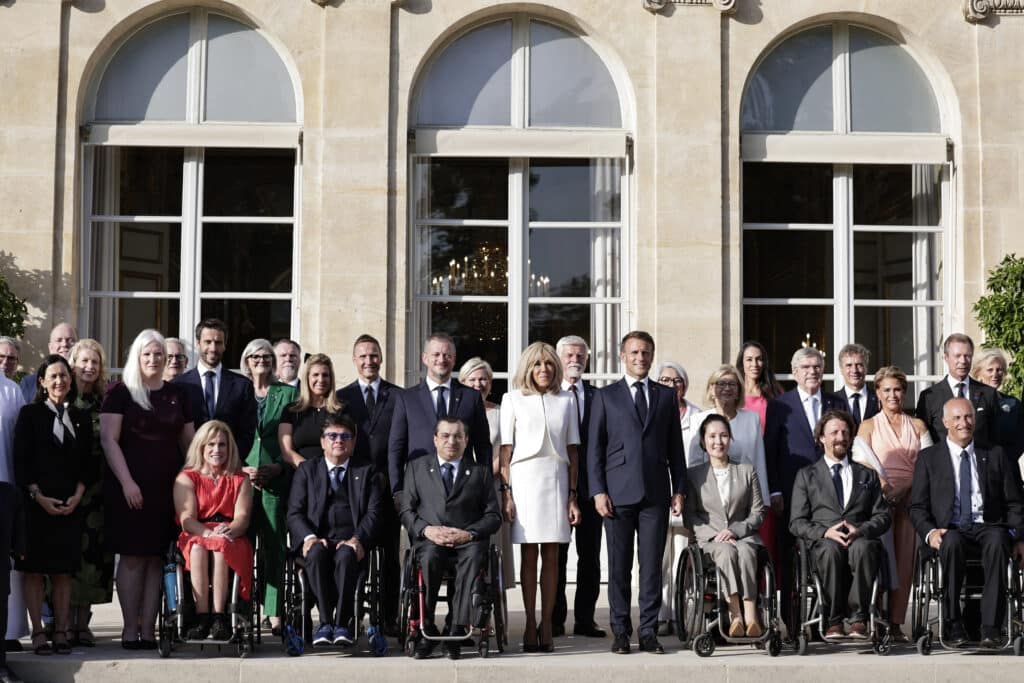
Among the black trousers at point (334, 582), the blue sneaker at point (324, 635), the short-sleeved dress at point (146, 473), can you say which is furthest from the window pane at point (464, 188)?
the blue sneaker at point (324, 635)

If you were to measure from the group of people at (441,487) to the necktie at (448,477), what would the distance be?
1 cm

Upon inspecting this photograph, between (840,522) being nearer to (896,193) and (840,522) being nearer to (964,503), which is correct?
(964,503)

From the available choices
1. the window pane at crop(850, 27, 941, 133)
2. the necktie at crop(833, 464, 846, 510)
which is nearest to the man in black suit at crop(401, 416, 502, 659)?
the necktie at crop(833, 464, 846, 510)

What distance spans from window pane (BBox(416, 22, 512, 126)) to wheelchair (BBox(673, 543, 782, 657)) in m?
4.94

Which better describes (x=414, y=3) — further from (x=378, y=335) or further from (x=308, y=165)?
(x=378, y=335)

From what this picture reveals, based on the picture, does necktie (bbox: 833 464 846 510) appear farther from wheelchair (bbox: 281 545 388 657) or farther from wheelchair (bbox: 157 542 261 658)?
wheelchair (bbox: 157 542 261 658)

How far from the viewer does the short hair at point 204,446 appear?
27.9 ft

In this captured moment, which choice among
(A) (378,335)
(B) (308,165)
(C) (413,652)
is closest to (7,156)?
(B) (308,165)

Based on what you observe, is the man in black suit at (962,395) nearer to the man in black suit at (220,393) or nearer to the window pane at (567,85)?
the window pane at (567,85)

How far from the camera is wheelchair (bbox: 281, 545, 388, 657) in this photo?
819 centimetres

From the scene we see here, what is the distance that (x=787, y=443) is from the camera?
9.38 m

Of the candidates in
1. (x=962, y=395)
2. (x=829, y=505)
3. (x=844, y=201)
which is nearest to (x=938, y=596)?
(x=829, y=505)

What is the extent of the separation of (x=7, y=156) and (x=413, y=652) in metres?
6.00

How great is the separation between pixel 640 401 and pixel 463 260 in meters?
3.93
